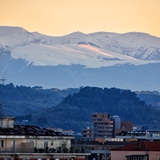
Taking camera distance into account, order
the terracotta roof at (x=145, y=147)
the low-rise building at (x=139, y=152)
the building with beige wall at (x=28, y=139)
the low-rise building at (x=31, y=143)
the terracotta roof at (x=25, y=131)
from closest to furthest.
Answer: the low-rise building at (x=31, y=143) < the building with beige wall at (x=28, y=139) < the terracotta roof at (x=25, y=131) < the low-rise building at (x=139, y=152) < the terracotta roof at (x=145, y=147)

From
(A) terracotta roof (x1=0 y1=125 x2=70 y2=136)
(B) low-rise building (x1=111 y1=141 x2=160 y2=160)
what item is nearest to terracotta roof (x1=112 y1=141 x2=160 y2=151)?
(B) low-rise building (x1=111 y1=141 x2=160 y2=160)

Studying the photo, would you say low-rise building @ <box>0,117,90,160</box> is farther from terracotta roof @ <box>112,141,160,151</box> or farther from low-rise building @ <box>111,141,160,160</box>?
terracotta roof @ <box>112,141,160,151</box>

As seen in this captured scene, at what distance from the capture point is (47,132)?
71.3 m

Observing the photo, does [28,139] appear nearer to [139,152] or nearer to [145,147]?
[139,152]

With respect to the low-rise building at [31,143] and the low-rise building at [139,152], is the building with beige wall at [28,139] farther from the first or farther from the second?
the low-rise building at [139,152]

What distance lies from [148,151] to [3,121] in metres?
12.9

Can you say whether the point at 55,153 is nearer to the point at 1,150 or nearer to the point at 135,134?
the point at 1,150

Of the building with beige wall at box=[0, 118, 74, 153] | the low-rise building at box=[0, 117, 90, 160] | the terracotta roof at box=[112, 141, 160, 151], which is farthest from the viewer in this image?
the terracotta roof at box=[112, 141, 160, 151]

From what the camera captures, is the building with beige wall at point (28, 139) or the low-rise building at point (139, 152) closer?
the building with beige wall at point (28, 139)

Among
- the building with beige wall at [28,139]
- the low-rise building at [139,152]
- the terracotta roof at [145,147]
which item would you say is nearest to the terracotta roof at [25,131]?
the building with beige wall at [28,139]

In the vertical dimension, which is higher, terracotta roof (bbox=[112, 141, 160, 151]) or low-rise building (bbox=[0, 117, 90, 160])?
terracotta roof (bbox=[112, 141, 160, 151])

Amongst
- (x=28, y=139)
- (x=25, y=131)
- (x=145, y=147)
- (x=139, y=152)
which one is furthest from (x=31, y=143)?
(x=145, y=147)

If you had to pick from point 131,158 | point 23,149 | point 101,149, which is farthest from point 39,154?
point 101,149

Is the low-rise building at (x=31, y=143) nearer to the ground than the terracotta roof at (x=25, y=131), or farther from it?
nearer to the ground
